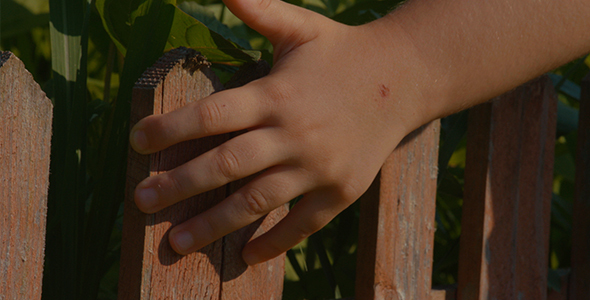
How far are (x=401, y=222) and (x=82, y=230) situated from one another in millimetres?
579

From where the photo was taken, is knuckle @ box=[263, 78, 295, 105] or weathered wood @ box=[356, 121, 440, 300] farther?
weathered wood @ box=[356, 121, 440, 300]

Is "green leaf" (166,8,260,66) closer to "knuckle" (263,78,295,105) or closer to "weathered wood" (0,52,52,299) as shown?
"knuckle" (263,78,295,105)

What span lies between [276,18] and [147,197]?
0.30 metres

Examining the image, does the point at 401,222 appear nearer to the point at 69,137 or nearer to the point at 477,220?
the point at 477,220

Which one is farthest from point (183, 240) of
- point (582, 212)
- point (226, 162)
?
point (582, 212)

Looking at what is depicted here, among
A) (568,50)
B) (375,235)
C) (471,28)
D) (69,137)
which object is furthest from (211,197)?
(568,50)

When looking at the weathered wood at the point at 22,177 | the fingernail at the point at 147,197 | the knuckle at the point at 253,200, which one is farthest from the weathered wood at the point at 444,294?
the weathered wood at the point at 22,177

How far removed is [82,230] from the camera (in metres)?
0.83

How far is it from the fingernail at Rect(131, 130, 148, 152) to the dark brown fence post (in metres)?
0.02

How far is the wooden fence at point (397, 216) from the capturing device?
25.4 inches

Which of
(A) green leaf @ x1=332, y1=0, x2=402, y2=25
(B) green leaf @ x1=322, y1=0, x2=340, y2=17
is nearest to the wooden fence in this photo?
(A) green leaf @ x1=332, y1=0, x2=402, y2=25

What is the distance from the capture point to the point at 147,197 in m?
0.67

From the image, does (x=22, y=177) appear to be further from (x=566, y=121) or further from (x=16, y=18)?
(x=566, y=121)

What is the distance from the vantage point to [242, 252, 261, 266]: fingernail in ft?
2.61
